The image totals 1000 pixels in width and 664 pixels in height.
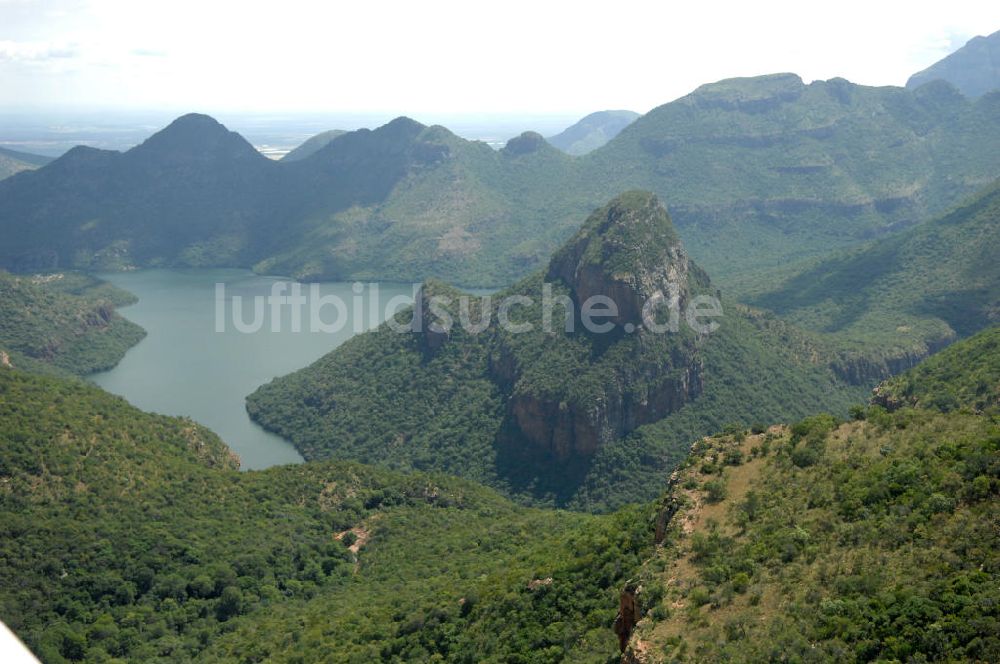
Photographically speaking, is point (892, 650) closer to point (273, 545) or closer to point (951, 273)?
point (273, 545)

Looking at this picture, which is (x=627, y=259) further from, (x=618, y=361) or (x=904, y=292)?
(x=904, y=292)

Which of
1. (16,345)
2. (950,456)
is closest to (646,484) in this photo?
(950,456)

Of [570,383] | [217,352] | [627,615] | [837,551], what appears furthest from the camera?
[217,352]

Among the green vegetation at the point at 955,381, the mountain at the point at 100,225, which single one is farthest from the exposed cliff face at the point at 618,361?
the mountain at the point at 100,225

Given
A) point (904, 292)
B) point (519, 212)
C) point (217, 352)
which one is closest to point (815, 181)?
point (519, 212)

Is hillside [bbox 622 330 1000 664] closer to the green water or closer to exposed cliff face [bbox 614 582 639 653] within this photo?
exposed cliff face [bbox 614 582 639 653]

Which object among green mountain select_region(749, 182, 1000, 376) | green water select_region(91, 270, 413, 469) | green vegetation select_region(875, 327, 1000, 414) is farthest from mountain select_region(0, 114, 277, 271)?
green vegetation select_region(875, 327, 1000, 414)
